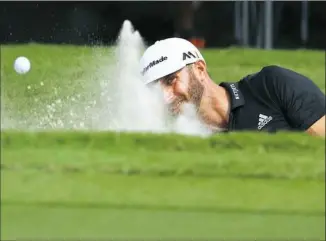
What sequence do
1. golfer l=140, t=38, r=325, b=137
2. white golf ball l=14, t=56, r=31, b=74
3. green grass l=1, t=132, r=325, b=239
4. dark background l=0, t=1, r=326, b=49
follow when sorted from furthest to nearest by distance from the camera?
dark background l=0, t=1, r=326, b=49, white golf ball l=14, t=56, r=31, b=74, golfer l=140, t=38, r=325, b=137, green grass l=1, t=132, r=325, b=239

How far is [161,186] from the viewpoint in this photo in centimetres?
173

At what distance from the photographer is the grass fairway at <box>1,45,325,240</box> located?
5.51ft

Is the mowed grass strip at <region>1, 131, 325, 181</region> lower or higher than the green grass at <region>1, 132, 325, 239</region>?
higher

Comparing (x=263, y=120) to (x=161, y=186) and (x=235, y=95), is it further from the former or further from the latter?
(x=161, y=186)

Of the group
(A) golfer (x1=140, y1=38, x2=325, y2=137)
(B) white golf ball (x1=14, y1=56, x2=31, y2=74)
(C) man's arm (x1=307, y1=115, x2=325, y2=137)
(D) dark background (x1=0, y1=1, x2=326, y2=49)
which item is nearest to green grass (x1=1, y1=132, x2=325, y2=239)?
(C) man's arm (x1=307, y1=115, x2=325, y2=137)

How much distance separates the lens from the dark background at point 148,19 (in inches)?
250

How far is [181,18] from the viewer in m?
6.60

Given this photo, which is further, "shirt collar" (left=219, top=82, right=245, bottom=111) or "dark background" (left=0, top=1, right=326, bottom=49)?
"dark background" (left=0, top=1, right=326, bottom=49)

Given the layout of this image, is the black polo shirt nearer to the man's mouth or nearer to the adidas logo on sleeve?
the adidas logo on sleeve

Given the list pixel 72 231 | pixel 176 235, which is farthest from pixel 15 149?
pixel 176 235

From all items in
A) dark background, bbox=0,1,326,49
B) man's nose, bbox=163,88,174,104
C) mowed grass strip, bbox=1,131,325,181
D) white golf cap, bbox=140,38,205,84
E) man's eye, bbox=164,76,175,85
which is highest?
white golf cap, bbox=140,38,205,84

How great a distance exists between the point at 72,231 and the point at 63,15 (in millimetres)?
Answer: 4999

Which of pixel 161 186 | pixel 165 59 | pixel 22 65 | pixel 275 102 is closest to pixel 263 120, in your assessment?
pixel 275 102

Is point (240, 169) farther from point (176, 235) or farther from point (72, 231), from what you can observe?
point (72, 231)
